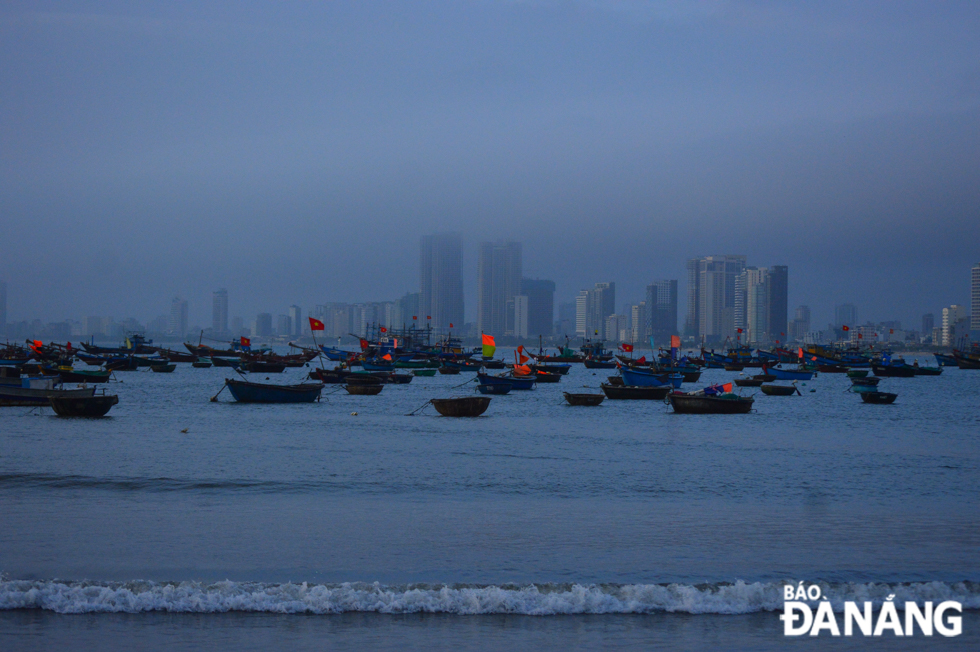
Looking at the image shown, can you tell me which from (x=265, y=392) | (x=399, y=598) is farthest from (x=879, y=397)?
(x=399, y=598)

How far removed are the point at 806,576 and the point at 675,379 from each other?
54.4 meters

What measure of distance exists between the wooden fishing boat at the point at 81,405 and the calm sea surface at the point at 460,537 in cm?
298

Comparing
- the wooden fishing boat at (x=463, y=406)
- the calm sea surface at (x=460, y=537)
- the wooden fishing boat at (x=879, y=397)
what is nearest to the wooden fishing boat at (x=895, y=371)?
the wooden fishing boat at (x=879, y=397)

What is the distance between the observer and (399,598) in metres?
12.5

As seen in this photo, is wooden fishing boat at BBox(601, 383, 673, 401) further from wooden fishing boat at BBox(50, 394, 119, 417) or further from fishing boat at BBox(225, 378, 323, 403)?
wooden fishing boat at BBox(50, 394, 119, 417)

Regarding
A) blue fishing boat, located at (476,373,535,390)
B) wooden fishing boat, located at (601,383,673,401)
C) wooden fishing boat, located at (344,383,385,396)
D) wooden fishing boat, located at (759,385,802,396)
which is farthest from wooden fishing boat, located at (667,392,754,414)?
wooden fishing boat, located at (344,383,385,396)

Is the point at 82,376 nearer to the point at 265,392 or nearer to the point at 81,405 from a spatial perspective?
the point at 265,392

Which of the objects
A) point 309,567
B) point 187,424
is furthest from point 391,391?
point 309,567

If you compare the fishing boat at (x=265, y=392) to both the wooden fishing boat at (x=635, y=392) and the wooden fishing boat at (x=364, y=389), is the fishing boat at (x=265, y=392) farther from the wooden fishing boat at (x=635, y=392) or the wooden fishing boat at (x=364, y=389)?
the wooden fishing boat at (x=635, y=392)

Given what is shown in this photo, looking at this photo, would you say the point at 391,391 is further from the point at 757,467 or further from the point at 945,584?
the point at 945,584

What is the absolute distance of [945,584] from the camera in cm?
1369

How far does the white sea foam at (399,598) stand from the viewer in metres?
12.2

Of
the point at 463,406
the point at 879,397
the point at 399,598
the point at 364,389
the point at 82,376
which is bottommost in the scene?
the point at 364,389

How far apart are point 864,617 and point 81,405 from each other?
39643 millimetres
